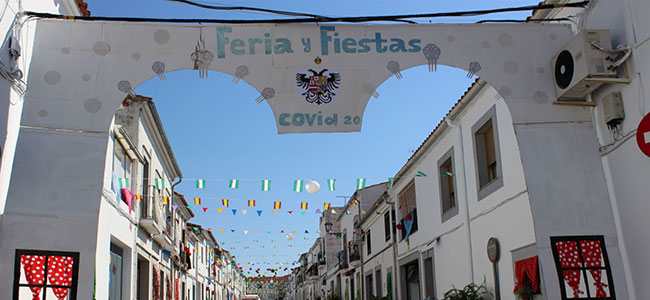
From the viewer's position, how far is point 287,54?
5.95 m

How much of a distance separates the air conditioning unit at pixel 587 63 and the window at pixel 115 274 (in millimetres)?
8606

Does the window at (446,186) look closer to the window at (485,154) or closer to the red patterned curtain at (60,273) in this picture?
the window at (485,154)

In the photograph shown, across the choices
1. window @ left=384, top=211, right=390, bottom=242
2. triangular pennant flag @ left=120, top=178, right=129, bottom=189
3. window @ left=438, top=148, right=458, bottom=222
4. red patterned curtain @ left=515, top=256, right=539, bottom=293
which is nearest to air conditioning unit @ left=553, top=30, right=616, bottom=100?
red patterned curtain @ left=515, top=256, right=539, bottom=293

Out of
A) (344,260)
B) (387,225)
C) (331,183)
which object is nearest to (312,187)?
(331,183)

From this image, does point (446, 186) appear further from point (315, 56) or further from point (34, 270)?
point (34, 270)

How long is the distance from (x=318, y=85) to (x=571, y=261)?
2913mm

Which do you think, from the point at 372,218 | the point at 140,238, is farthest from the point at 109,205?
the point at 372,218

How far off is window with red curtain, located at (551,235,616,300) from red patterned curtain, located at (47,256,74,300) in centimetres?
433

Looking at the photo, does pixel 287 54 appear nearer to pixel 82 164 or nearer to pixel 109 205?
pixel 82 164

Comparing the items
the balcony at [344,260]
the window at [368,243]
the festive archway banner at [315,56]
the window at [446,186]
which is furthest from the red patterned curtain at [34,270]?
the balcony at [344,260]

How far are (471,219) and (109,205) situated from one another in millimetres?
6490

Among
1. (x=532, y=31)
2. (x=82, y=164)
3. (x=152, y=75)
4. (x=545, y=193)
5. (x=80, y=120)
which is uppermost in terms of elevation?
(x=532, y=31)

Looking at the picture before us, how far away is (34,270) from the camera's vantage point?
197 inches

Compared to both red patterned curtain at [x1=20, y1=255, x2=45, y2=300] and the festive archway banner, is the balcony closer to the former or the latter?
the festive archway banner
